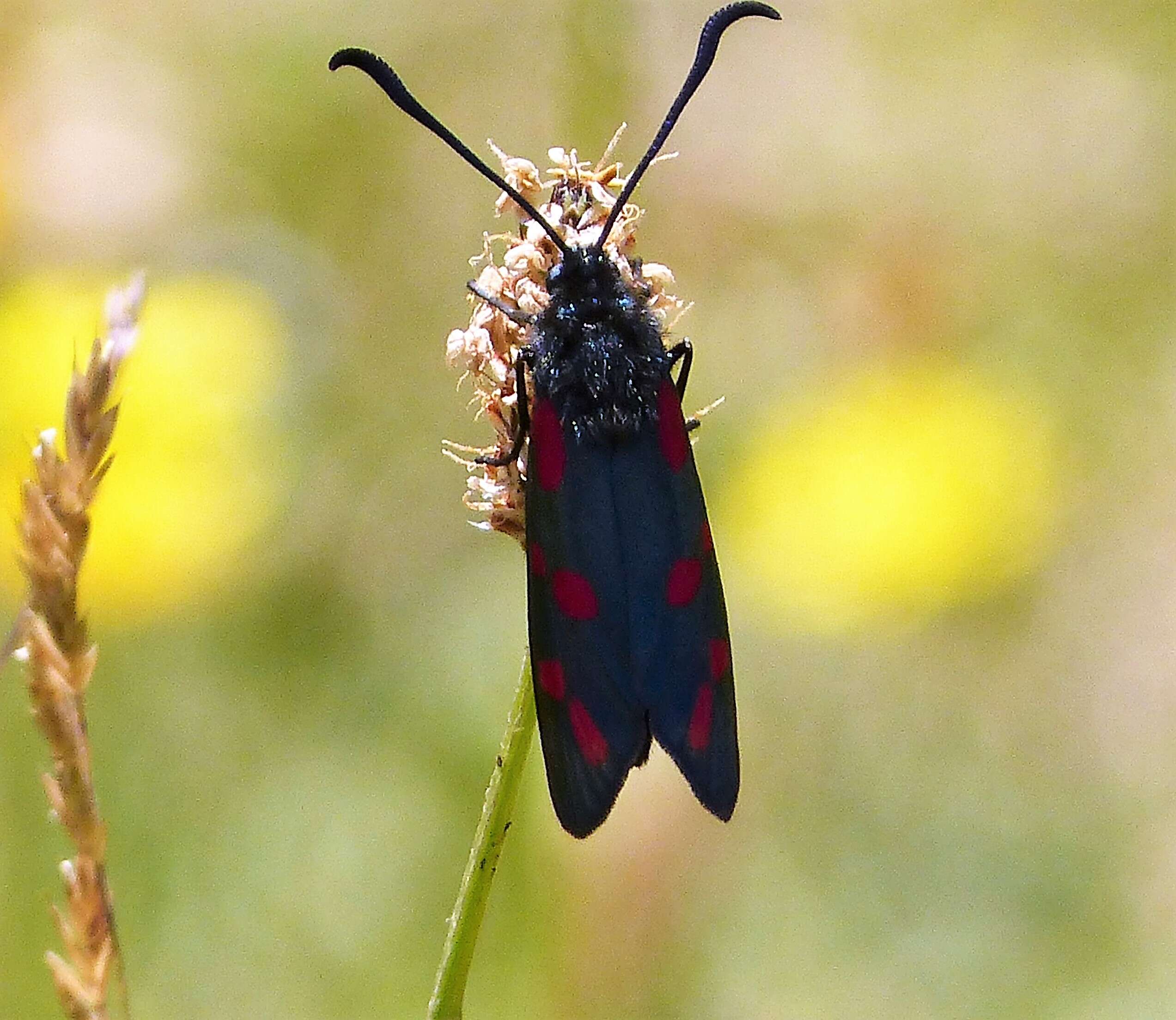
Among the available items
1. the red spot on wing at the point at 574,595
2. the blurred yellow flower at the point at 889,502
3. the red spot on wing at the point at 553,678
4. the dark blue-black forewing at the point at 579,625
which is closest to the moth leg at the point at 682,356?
the dark blue-black forewing at the point at 579,625

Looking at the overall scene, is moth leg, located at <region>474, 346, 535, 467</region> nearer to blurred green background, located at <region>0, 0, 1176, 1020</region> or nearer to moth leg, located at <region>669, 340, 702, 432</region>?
moth leg, located at <region>669, 340, 702, 432</region>

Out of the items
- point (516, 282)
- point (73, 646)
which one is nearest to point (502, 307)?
point (516, 282)

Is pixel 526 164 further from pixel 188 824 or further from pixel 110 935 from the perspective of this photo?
pixel 188 824

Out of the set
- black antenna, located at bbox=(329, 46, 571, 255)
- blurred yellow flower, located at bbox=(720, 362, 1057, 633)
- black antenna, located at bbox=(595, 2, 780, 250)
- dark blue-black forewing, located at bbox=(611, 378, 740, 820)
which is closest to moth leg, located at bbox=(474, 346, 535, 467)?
black antenna, located at bbox=(329, 46, 571, 255)

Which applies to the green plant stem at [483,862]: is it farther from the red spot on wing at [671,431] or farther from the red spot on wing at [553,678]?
the red spot on wing at [671,431]

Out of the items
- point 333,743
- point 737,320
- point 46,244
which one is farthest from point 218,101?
point 333,743
